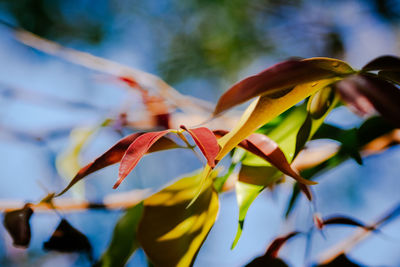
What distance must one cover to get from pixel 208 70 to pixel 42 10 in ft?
2.64

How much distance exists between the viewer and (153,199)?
0.86 feet

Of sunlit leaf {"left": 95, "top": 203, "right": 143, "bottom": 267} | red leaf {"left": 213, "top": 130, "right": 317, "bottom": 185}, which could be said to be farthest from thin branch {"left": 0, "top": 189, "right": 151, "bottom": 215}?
red leaf {"left": 213, "top": 130, "right": 317, "bottom": 185}

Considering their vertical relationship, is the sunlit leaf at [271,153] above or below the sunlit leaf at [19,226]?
above

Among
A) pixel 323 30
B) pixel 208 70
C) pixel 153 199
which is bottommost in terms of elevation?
pixel 208 70

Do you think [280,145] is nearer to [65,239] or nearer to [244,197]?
[244,197]

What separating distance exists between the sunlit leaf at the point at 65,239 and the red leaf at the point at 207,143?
136 mm

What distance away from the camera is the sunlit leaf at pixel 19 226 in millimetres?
235

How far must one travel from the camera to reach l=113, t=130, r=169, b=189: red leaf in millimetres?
203

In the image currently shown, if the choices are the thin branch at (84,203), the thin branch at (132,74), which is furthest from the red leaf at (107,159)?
the thin branch at (132,74)

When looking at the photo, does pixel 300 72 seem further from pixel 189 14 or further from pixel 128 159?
pixel 189 14

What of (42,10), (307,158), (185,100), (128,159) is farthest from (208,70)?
(128,159)

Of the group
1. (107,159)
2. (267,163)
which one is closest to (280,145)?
(267,163)

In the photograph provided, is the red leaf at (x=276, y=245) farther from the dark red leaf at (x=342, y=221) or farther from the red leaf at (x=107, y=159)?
the red leaf at (x=107, y=159)

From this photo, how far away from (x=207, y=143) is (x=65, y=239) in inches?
6.1
